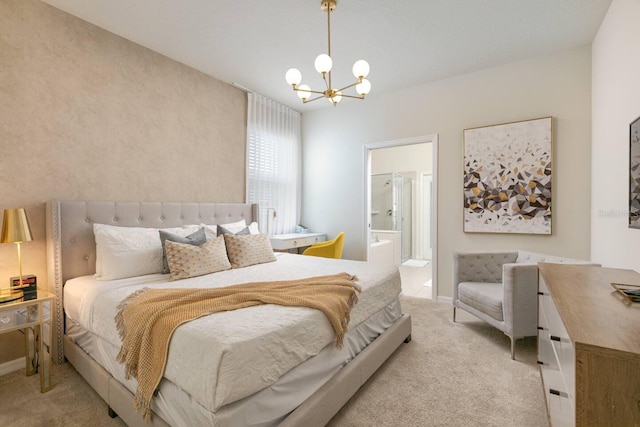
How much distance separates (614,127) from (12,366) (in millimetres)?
4787

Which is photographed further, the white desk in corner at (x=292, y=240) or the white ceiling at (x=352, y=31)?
the white desk in corner at (x=292, y=240)

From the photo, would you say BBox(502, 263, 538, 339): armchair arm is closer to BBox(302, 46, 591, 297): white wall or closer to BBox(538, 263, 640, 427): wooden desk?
BBox(538, 263, 640, 427): wooden desk

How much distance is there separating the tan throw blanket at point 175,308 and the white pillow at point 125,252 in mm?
583

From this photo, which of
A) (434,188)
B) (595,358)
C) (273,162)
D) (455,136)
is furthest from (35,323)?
(455,136)

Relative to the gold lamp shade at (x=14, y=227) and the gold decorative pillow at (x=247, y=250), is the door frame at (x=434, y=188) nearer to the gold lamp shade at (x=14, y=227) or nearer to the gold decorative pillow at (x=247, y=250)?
the gold decorative pillow at (x=247, y=250)

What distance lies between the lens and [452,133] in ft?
12.1

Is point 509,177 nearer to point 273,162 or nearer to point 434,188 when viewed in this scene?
point 434,188

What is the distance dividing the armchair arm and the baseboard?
3.71 m

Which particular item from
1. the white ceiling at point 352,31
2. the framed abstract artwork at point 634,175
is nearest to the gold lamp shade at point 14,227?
the white ceiling at point 352,31

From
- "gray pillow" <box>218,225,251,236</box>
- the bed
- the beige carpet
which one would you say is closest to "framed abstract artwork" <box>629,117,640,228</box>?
the beige carpet

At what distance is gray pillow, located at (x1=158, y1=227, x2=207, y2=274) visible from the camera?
248cm

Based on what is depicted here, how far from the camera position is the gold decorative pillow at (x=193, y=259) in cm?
231

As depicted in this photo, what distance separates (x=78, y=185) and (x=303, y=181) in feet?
10.0

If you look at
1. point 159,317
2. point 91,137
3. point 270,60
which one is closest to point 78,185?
point 91,137
